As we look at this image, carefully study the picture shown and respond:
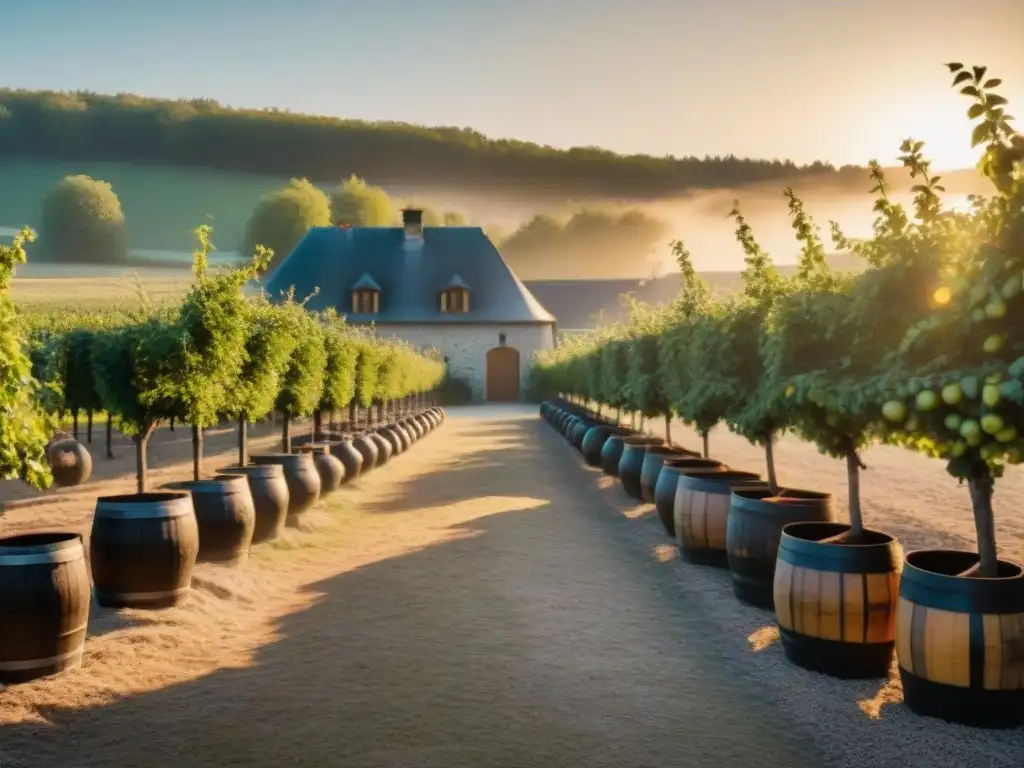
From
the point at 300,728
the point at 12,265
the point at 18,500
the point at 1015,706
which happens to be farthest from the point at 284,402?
the point at 1015,706

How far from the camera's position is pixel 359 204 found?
81.2m

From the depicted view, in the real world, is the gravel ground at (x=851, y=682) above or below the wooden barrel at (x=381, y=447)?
below

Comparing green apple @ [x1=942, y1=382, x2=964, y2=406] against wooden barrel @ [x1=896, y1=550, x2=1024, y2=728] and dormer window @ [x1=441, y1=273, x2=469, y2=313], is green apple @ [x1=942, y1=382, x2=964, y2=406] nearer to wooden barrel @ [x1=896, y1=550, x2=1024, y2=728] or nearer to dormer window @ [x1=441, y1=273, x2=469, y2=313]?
wooden barrel @ [x1=896, y1=550, x2=1024, y2=728]

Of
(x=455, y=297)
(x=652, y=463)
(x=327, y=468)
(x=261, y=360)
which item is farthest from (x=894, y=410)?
(x=455, y=297)

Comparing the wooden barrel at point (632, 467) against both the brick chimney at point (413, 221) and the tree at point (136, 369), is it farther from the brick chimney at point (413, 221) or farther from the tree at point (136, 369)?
the brick chimney at point (413, 221)

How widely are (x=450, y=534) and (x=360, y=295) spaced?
39107 millimetres

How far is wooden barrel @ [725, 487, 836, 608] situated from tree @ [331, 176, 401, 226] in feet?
247

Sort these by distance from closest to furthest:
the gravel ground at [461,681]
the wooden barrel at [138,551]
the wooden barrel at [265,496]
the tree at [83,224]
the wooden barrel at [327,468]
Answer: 1. the gravel ground at [461,681]
2. the wooden barrel at [138,551]
3. the wooden barrel at [265,496]
4. the wooden barrel at [327,468]
5. the tree at [83,224]

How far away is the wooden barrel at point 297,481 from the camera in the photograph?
1114 cm

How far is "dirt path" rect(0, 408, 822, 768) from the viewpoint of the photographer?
4676mm

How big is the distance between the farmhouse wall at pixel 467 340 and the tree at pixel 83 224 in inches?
537

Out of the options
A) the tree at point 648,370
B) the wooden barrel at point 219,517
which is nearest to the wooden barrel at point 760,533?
the wooden barrel at point 219,517

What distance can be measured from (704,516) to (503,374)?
136 ft

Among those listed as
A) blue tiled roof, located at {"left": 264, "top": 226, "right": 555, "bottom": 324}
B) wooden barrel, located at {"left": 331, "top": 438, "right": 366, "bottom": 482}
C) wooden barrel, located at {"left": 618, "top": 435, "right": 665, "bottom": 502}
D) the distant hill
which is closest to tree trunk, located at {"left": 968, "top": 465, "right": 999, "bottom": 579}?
wooden barrel, located at {"left": 618, "top": 435, "right": 665, "bottom": 502}
